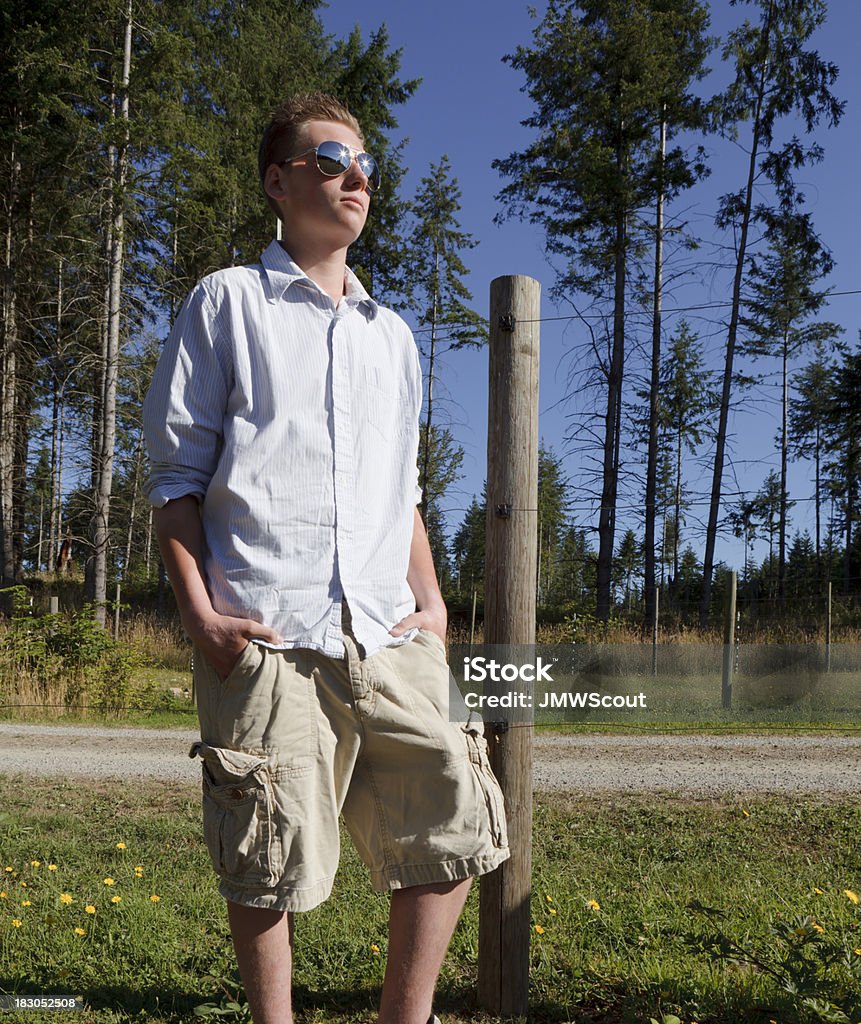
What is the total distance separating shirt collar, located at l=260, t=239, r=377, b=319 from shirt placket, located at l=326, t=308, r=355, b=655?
0.11 meters

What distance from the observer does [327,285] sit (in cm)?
194

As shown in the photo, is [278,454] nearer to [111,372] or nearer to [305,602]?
[305,602]

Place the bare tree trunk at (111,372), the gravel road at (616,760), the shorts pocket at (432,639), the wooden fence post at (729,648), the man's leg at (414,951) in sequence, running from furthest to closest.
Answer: the bare tree trunk at (111,372) → the wooden fence post at (729,648) → the gravel road at (616,760) → the shorts pocket at (432,639) → the man's leg at (414,951)

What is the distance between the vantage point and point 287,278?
1.85 metres

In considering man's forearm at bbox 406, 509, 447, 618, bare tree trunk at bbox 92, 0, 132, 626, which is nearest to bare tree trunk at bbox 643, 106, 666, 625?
bare tree trunk at bbox 92, 0, 132, 626

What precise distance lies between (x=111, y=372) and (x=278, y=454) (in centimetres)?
1499

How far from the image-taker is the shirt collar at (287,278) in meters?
1.85

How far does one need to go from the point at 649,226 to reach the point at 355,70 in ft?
25.0

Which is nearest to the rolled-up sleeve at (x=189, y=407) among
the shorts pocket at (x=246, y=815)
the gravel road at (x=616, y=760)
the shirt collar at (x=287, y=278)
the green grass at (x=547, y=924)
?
the shirt collar at (x=287, y=278)

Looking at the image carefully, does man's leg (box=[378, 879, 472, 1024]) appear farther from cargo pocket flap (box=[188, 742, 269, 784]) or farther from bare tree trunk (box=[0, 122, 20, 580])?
bare tree trunk (box=[0, 122, 20, 580])

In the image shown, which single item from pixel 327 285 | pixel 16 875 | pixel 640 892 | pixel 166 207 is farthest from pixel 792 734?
pixel 166 207

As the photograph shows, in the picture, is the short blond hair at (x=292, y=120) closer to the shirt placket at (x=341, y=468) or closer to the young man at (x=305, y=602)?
the young man at (x=305, y=602)

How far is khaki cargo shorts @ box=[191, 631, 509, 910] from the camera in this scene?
167cm

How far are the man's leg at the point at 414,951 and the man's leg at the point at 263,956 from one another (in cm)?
23
